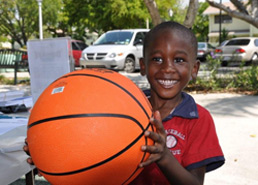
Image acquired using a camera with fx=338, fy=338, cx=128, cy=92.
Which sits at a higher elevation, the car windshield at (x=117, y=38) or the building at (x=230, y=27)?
the building at (x=230, y=27)

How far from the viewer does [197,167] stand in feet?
6.01

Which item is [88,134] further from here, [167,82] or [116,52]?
[116,52]

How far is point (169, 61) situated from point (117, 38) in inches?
471

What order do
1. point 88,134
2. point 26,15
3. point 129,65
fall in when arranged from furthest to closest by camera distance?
1. point 26,15
2. point 129,65
3. point 88,134

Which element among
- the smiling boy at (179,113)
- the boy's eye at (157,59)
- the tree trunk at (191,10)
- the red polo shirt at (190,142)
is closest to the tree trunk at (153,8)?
the tree trunk at (191,10)

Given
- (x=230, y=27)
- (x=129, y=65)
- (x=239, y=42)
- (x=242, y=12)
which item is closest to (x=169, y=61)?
(x=242, y=12)

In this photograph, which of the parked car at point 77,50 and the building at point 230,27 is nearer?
the parked car at point 77,50

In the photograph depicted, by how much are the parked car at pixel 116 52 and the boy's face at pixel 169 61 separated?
10494 millimetres

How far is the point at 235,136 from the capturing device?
518 cm

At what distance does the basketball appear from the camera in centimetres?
150

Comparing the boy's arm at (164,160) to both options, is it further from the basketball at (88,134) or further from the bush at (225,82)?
the bush at (225,82)

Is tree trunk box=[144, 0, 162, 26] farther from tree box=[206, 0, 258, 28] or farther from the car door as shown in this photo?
the car door

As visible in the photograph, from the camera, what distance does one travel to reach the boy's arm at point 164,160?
152cm

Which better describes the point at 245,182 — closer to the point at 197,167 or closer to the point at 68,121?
the point at 197,167
